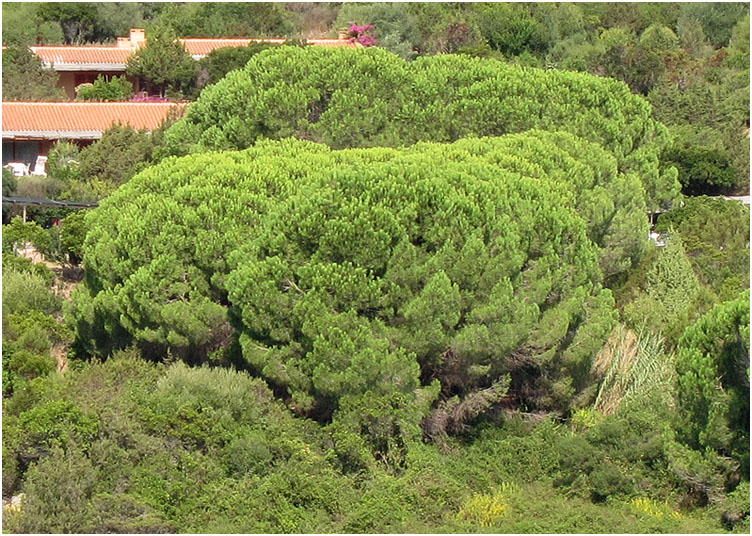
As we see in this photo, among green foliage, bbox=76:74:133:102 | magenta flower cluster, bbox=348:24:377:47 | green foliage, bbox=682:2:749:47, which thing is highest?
green foliage, bbox=682:2:749:47

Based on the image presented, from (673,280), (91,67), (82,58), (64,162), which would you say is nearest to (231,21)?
(82,58)

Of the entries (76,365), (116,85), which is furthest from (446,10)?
(76,365)

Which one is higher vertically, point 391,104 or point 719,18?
point 719,18

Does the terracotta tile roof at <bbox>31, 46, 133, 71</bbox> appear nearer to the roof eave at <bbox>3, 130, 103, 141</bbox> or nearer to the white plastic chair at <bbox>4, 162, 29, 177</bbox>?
the roof eave at <bbox>3, 130, 103, 141</bbox>

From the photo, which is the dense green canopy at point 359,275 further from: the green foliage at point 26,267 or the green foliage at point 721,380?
the green foliage at point 26,267

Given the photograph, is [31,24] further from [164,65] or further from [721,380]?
→ [721,380]

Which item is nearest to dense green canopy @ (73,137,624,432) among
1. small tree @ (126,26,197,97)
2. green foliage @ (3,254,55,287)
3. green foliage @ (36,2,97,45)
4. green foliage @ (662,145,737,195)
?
green foliage @ (3,254,55,287)
